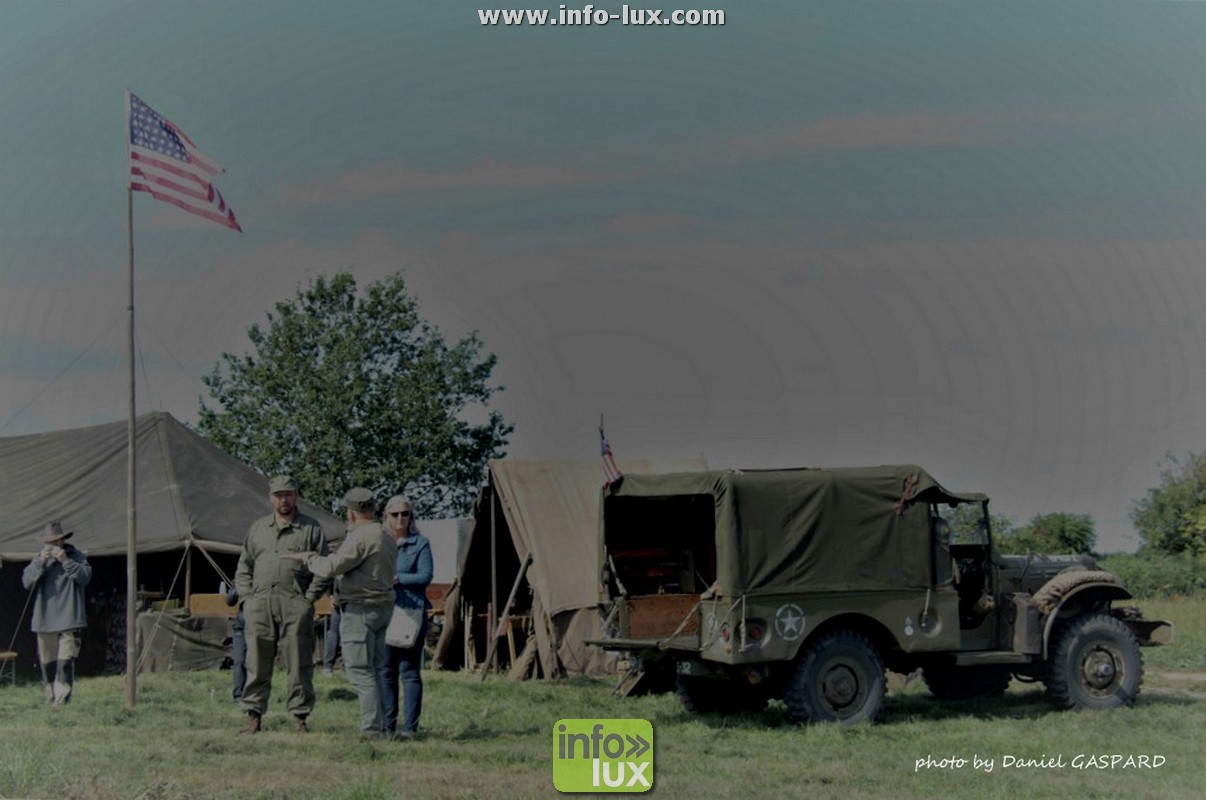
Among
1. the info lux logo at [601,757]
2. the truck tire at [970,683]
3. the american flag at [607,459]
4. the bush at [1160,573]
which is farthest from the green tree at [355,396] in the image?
the bush at [1160,573]

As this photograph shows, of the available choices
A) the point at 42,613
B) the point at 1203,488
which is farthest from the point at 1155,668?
the point at 42,613

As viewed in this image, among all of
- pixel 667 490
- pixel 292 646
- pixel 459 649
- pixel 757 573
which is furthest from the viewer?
pixel 459 649

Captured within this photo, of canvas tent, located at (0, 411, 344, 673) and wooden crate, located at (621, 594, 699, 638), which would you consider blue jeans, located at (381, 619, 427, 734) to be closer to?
wooden crate, located at (621, 594, 699, 638)

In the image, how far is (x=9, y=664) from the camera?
14109 mm

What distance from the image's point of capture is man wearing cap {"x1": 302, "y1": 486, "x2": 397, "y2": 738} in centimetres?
849

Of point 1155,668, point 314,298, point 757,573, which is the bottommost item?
point 1155,668

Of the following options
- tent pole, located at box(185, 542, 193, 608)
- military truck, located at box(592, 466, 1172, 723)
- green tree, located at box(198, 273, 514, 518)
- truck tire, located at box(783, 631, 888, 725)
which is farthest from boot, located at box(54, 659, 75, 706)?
truck tire, located at box(783, 631, 888, 725)

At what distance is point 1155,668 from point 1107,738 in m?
5.44

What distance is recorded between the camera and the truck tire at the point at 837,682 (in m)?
9.54

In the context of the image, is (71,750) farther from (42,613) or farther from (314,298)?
(42,613)

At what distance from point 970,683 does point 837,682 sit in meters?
1.92

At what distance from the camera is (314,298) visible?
8.98 meters

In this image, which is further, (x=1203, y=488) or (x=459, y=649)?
(x=459, y=649)

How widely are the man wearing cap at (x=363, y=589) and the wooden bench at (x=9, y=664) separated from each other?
5.77 meters
